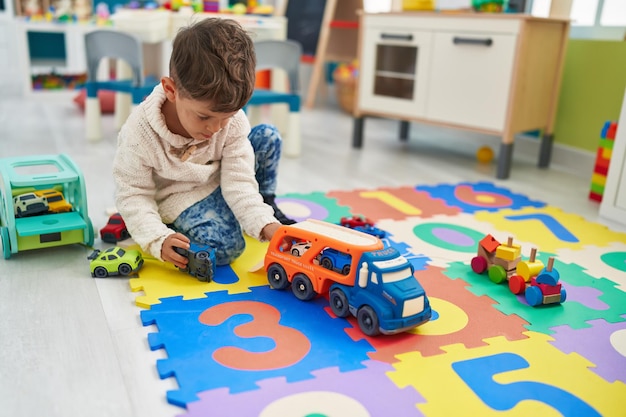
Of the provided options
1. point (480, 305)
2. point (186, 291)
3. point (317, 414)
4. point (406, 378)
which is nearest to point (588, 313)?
point (480, 305)

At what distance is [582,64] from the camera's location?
227 cm

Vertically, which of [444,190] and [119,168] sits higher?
[119,168]

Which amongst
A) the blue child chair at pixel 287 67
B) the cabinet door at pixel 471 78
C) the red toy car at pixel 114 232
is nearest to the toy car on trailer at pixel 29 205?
the red toy car at pixel 114 232

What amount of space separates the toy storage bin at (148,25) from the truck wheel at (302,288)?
1.65 meters

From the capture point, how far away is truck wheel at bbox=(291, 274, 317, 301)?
1.06 meters

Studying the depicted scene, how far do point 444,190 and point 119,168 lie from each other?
1146 millimetres

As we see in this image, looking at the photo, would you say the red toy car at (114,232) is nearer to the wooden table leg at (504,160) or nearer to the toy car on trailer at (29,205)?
the toy car on trailer at (29,205)

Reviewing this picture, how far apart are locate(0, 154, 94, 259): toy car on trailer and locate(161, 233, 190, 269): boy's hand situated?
9.3 inches

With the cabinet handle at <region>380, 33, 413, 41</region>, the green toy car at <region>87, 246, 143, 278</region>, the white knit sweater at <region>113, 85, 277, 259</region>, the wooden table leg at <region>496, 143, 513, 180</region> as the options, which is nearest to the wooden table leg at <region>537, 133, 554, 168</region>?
the wooden table leg at <region>496, 143, 513, 180</region>

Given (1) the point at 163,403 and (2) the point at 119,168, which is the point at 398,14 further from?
(1) the point at 163,403

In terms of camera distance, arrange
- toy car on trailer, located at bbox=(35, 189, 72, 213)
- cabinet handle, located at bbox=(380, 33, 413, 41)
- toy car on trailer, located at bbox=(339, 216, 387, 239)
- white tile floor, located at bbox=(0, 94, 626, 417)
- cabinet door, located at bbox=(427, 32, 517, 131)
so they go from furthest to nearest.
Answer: cabinet handle, located at bbox=(380, 33, 413, 41) → cabinet door, located at bbox=(427, 32, 517, 131) → toy car on trailer, located at bbox=(339, 216, 387, 239) → toy car on trailer, located at bbox=(35, 189, 72, 213) → white tile floor, located at bbox=(0, 94, 626, 417)

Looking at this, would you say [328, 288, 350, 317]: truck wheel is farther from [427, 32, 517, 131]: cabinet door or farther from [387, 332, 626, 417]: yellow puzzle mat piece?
[427, 32, 517, 131]: cabinet door

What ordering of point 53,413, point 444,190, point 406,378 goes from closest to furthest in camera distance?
1. point 53,413
2. point 406,378
3. point 444,190

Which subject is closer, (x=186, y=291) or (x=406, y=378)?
(x=406, y=378)
